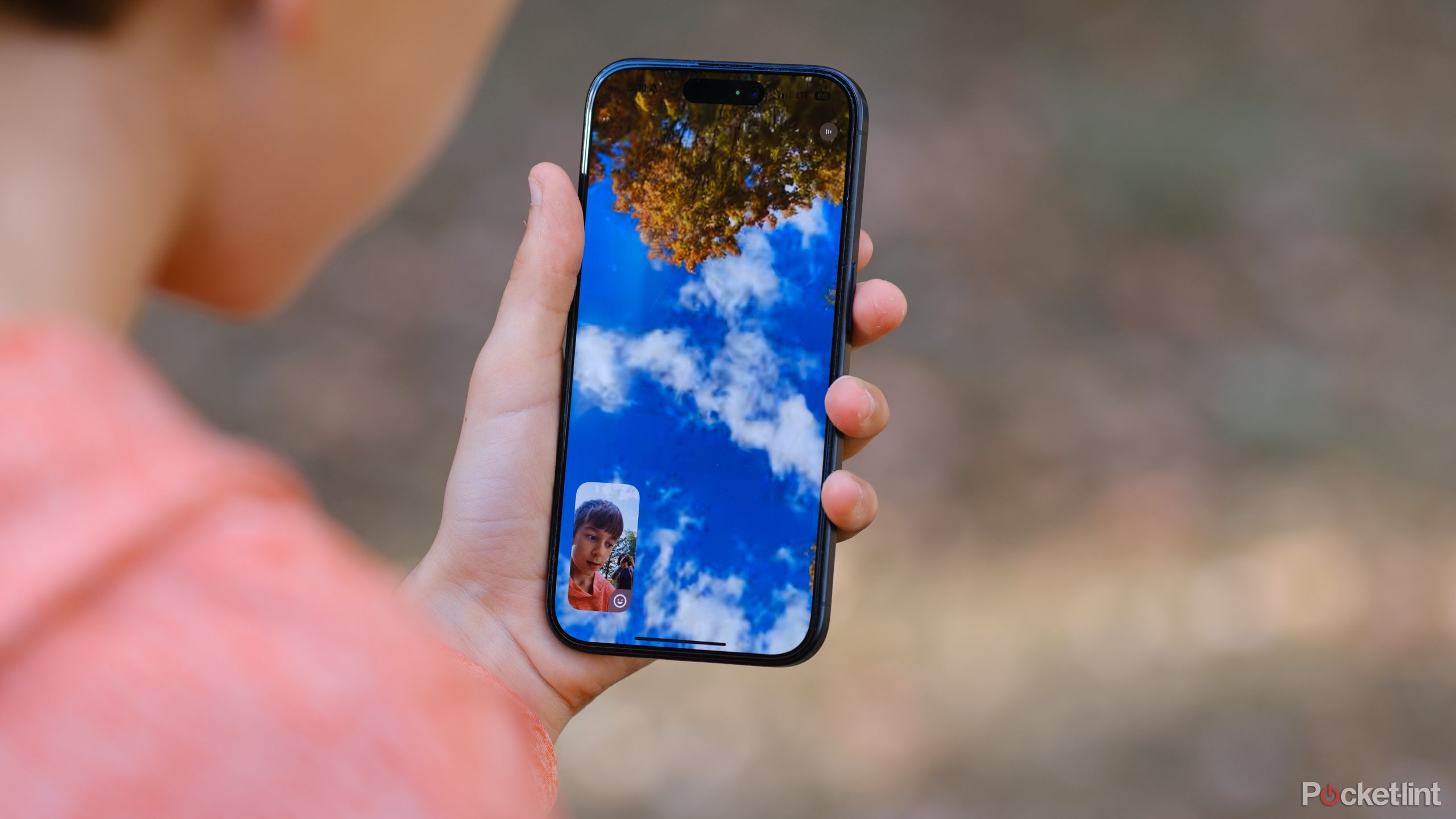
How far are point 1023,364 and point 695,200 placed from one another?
4.41 ft

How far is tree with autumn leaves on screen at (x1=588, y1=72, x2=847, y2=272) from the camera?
915 mm

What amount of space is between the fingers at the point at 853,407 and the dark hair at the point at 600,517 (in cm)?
19

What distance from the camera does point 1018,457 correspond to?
6.63ft

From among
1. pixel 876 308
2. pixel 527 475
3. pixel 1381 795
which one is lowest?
pixel 1381 795

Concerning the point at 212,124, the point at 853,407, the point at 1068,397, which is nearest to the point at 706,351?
the point at 853,407

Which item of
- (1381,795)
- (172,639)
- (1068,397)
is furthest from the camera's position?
(1068,397)

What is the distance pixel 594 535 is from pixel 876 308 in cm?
30

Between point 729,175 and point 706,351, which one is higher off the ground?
point 729,175

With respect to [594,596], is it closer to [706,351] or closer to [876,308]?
[706,351]

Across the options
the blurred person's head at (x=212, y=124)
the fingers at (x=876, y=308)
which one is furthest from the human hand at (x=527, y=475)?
the blurred person's head at (x=212, y=124)

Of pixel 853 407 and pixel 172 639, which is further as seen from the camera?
pixel 853 407

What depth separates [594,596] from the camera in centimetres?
90

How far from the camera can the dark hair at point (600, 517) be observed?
2.97 feet

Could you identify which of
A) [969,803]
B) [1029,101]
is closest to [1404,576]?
[969,803]
